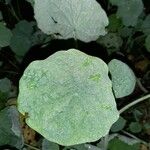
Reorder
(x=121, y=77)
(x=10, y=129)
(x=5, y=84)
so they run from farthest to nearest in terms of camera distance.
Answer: (x=5, y=84), (x=10, y=129), (x=121, y=77)

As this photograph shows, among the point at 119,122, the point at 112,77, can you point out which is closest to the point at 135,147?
the point at 119,122

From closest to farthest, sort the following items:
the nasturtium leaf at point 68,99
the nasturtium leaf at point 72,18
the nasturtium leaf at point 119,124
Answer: the nasturtium leaf at point 68,99, the nasturtium leaf at point 72,18, the nasturtium leaf at point 119,124

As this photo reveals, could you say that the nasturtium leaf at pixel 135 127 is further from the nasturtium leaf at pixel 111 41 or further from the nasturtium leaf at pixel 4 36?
the nasturtium leaf at pixel 4 36

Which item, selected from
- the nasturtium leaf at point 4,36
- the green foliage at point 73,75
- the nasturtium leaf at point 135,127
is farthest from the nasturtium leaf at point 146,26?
the nasturtium leaf at point 4,36

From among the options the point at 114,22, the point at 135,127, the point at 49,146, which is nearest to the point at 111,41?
the point at 114,22

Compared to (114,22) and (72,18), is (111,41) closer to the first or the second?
(114,22)

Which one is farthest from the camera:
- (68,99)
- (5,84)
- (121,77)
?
(5,84)
